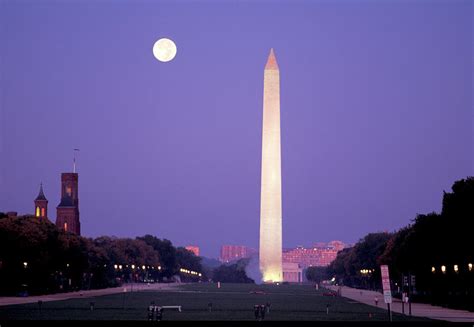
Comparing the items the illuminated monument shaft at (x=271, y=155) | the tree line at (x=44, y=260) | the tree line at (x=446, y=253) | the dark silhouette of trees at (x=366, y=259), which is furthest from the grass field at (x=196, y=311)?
the dark silhouette of trees at (x=366, y=259)

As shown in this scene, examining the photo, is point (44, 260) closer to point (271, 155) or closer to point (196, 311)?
point (271, 155)

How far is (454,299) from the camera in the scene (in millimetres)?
69562

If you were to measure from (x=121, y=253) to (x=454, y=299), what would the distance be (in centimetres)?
10656

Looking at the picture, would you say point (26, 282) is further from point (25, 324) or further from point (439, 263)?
point (25, 324)

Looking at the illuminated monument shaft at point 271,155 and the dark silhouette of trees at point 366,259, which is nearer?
the illuminated monument shaft at point 271,155

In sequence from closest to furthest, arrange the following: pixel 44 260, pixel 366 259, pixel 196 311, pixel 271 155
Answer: pixel 196 311 < pixel 44 260 < pixel 271 155 < pixel 366 259

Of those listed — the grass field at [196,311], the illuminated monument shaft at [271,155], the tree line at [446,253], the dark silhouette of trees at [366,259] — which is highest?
the illuminated monument shaft at [271,155]

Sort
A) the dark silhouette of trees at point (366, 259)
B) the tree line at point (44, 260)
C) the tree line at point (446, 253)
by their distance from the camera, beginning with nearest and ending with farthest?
the tree line at point (446, 253) < the tree line at point (44, 260) < the dark silhouette of trees at point (366, 259)

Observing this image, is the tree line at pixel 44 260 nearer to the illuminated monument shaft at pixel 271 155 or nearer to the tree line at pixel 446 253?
the illuminated monument shaft at pixel 271 155

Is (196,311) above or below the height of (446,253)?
below

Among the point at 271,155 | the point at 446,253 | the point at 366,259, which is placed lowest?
the point at 446,253

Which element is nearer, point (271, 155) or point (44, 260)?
point (44, 260)

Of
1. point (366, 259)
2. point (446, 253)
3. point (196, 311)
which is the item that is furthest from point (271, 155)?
point (196, 311)

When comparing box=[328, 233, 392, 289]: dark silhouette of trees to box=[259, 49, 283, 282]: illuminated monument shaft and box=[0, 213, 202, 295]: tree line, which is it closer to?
box=[259, 49, 283, 282]: illuminated monument shaft
